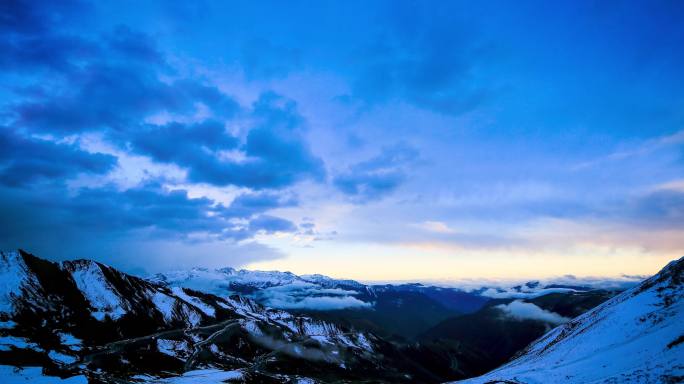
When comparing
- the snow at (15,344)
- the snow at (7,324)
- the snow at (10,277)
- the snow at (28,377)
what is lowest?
the snow at (28,377)

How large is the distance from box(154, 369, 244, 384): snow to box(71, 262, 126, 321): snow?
2517 inches

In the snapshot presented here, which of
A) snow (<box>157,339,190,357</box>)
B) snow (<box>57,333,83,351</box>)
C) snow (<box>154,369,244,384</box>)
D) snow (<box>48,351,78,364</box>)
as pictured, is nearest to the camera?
snow (<box>48,351,78,364</box>)

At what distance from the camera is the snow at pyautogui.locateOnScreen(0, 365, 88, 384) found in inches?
2957

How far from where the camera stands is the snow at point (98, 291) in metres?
168

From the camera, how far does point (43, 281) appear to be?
16162 cm

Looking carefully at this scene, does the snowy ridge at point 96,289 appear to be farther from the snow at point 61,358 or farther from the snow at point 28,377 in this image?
the snow at point 28,377

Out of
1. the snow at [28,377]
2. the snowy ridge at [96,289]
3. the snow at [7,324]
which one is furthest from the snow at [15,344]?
the snowy ridge at [96,289]

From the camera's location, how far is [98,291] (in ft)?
590

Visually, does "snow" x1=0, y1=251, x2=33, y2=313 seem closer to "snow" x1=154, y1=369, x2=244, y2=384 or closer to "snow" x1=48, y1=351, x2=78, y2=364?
"snow" x1=48, y1=351, x2=78, y2=364

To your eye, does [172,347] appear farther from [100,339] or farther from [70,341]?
[70,341]

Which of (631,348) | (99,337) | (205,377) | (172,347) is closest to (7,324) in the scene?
(99,337)

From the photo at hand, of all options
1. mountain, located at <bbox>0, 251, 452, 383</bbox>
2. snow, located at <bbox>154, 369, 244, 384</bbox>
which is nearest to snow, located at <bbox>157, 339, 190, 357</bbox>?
mountain, located at <bbox>0, 251, 452, 383</bbox>

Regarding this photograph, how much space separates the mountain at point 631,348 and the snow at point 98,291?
163239mm

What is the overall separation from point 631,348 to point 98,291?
679 feet
